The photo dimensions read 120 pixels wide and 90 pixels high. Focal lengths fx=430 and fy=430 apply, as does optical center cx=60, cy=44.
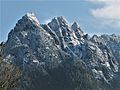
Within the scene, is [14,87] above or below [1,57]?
below

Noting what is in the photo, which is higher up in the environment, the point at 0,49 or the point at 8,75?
the point at 0,49

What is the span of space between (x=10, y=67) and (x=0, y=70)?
206cm

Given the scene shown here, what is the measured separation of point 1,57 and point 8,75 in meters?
3.96

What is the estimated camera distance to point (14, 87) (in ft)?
249

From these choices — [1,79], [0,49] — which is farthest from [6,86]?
[0,49]

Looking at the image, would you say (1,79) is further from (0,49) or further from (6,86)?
(0,49)

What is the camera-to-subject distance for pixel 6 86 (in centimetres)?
7194

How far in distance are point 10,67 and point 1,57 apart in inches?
92.4

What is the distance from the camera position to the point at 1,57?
2955 inches

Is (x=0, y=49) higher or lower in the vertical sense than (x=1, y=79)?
higher

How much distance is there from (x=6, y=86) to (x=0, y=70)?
11.5ft

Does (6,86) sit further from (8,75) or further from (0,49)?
(0,49)

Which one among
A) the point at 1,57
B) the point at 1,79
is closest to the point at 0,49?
the point at 1,57

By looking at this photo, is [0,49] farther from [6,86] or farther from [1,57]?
[6,86]
